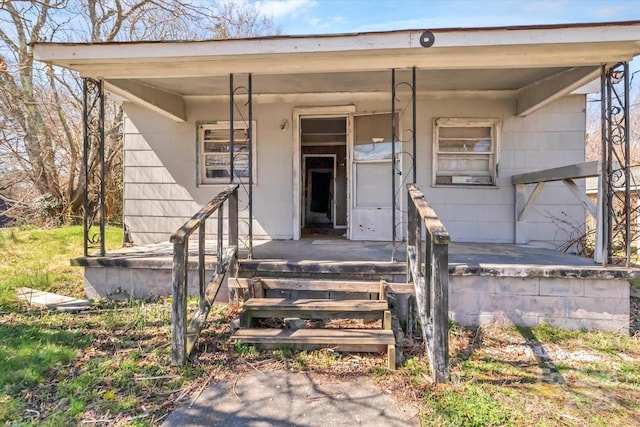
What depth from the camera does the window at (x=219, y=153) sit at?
5.53 m

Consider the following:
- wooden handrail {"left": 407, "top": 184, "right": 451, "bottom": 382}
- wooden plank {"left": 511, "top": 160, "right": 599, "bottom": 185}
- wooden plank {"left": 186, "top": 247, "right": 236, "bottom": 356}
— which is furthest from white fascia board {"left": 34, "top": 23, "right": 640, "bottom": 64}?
wooden plank {"left": 186, "top": 247, "right": 236, "bottom": 356}

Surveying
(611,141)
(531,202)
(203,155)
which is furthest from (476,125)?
(203,155)

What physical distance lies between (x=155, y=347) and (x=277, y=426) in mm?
1333

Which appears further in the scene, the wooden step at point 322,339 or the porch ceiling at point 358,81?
the porch ceiling at point 358,81

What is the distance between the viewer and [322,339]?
265cm

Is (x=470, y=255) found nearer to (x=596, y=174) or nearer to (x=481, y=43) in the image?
(x=596, y=174)

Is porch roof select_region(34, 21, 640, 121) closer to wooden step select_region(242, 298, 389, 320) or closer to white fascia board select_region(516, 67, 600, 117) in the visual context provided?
white fascia board select_region(516, 67, 600, 117)

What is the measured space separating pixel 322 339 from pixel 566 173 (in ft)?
10.0

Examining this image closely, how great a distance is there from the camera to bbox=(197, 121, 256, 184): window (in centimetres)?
553

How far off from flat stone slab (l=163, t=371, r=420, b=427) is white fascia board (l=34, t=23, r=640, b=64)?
2.70 meters

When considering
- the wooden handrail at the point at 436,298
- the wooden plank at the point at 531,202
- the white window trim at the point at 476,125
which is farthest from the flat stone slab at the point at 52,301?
the wooden plank at the point at 531,202

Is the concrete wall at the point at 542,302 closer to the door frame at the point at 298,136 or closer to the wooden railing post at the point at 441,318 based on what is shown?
the wooden railing post at the point at 441,318

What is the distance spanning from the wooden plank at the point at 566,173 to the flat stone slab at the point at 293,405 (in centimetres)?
285

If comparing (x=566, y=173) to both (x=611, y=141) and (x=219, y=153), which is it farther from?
(x=219, y=153)
